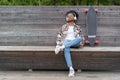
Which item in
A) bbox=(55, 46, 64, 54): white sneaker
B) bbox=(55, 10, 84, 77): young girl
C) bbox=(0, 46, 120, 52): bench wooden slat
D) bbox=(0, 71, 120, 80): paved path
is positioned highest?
bbox=(55, 10, 84, 77): young girl

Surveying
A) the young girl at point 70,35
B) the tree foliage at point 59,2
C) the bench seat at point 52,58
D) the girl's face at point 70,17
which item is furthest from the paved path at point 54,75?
the tree foliage at point 59,2

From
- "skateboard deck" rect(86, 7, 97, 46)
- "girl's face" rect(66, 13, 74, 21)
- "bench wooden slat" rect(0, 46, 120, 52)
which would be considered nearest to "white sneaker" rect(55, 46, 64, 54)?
"bench wooden slat" rect(0, 46, 120, 52)

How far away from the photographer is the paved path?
641 centimetres

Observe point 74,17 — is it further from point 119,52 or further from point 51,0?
point 51,0

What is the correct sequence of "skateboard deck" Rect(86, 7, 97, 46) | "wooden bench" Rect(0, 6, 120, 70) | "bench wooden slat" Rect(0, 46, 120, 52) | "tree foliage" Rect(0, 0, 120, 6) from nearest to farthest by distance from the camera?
1. "bench wooden slat" Rect(0, 46, 120, 52)
2. "wooden bench" Rect(0, 6, 120, 70)
3. "skateboard deck" Rect(86, 7, 97, 46)
4. "tree foliage" Rect(0, 0, 120, 6)

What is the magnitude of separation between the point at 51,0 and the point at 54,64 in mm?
2771

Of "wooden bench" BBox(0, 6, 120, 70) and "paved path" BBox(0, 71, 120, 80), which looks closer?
"paved path" BBox(0, 71, 120, 80)

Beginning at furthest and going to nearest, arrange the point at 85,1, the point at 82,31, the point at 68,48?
the point at 85,1
the point at 82,31
the point at 68,48

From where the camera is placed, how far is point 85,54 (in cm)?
652

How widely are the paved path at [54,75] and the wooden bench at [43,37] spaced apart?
12cm

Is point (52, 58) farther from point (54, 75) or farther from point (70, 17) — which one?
point (70, 17)

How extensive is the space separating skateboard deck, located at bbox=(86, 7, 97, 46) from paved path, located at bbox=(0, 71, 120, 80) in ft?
2.01

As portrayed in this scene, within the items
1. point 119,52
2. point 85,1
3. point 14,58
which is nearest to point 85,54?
point 119,52

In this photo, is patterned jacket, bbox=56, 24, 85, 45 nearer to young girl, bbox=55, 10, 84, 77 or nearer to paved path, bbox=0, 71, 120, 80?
young girl, bbox=55, 10, 84, 77
